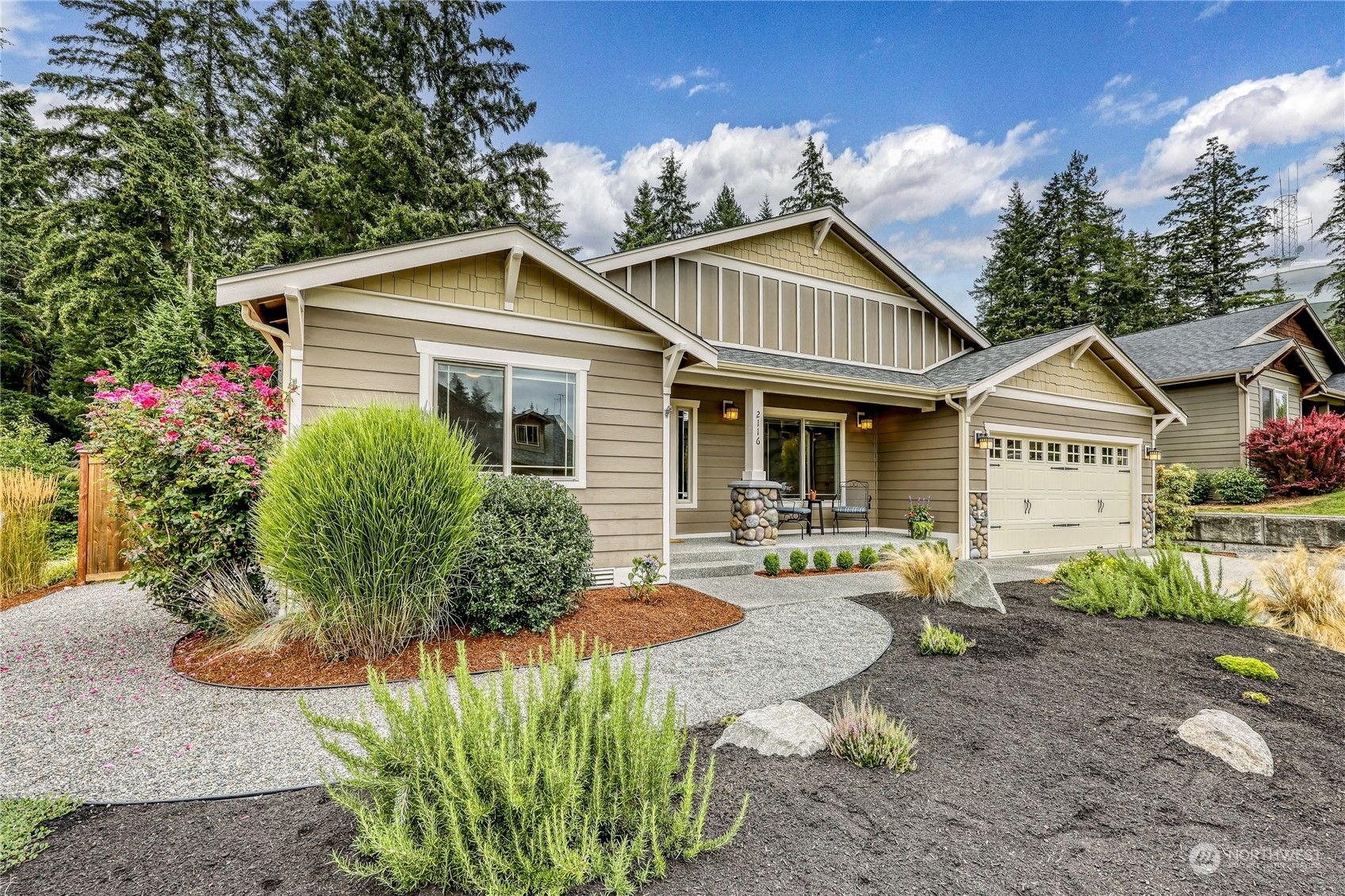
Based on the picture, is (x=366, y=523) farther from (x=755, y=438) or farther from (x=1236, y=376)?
(x=1236, y=376)

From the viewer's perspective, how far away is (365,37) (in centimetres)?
1546

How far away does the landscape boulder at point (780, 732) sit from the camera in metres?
2.68

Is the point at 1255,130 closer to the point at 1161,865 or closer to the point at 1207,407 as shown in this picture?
the point at 1207,407

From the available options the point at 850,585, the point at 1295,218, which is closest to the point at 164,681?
the point at 850,585

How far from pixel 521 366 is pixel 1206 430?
53.4 ft

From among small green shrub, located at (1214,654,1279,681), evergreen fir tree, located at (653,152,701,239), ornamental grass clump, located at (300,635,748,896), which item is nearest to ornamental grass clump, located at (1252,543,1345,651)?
small green shrub, located at (1214,654,1279,681)

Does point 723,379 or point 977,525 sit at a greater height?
point 723,379

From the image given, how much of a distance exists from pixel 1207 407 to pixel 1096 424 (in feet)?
18.2

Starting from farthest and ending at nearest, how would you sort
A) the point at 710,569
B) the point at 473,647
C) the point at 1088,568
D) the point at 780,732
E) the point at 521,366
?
the point at 710,569 < the point at 1088,568 < the point at 521,366 < the point at 473,647 < the point at 780,732

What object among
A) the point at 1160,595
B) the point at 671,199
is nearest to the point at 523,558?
the point at 1160,595

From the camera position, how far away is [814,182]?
76.6 feet

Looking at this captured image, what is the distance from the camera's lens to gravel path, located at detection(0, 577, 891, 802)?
99.7 inches

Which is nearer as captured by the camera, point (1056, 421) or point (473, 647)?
point (473, 647)

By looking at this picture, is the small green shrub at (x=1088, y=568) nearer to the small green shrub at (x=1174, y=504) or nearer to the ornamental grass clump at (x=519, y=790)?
the ornamental grass clump at (x=519, y=790)
